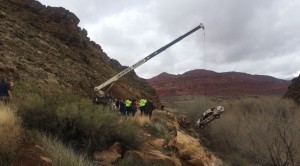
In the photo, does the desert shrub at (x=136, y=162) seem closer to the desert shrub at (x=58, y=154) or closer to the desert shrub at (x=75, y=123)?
the desert shrub at (x=75, y=123)

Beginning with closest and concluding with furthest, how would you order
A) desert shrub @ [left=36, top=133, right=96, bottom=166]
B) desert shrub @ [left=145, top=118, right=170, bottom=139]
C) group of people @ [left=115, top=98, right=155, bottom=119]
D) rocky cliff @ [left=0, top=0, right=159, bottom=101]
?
desert shrub @ [left=36, top=133, right=96, bottom=166] → desert shrub @ [left=145, top=118, right=170, bottom=139] → group of people @ [left=115, top=98, right=155, bottom=119] → rocky cliff @ [left=0, top=0, right=159, bottom=101]

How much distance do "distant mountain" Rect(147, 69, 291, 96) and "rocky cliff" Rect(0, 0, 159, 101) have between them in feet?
351

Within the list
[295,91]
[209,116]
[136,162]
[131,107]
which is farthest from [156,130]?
[295,91]

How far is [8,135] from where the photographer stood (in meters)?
7.25

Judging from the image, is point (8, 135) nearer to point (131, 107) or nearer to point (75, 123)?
point (75, 123)

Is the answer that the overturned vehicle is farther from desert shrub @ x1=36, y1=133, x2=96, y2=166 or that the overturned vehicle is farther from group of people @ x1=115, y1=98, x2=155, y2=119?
desert shrub @ x1=36, y1=133, x2=96, y2=166

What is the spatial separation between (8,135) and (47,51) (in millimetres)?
19519

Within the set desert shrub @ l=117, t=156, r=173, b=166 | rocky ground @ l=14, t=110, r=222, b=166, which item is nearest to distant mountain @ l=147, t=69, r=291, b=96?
rocky ground @ l=14, t=110, r=222, b=166

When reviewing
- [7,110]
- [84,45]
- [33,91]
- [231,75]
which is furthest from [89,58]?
[231,75]

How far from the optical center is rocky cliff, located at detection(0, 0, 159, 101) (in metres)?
20.7

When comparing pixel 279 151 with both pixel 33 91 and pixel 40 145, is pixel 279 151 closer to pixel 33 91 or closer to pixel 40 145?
pixel 33 91

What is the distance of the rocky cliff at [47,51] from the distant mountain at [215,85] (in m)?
107

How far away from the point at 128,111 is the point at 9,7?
1470 cm

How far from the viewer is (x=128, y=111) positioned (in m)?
20.7
